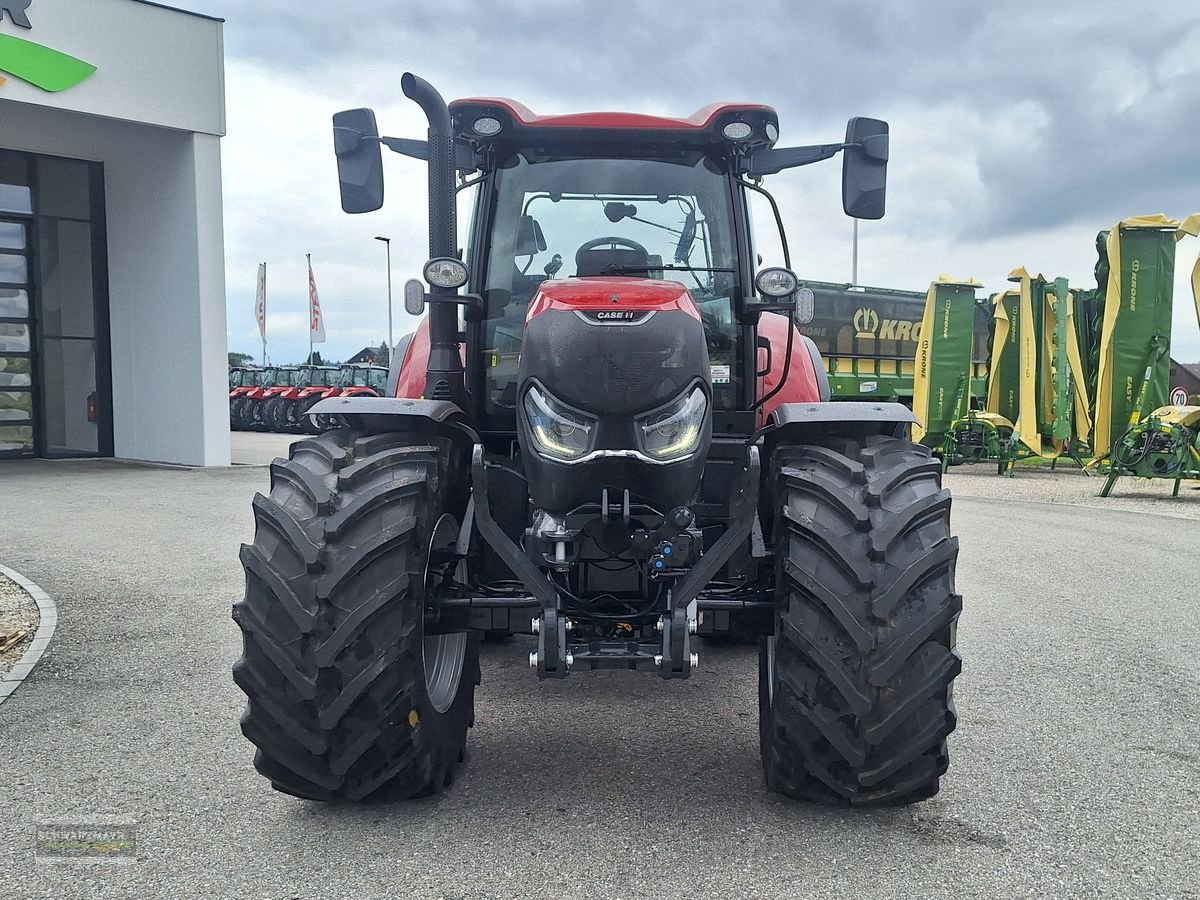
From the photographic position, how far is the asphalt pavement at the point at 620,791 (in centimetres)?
281

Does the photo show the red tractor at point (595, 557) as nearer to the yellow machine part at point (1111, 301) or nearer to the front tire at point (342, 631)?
the front tire at point (342, 631)

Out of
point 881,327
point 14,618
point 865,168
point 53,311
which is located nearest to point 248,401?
point 53,311

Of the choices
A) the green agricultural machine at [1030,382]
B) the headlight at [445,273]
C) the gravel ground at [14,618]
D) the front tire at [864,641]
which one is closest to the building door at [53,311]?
the gravel ground at [14,618]

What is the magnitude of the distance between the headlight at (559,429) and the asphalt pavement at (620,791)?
118 centimetres

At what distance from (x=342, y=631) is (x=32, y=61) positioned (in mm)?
14799

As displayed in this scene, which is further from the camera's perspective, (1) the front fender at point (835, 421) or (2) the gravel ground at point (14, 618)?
(2) the gravel ground at point (14, 618)

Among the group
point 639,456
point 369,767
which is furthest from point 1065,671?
point 369,767

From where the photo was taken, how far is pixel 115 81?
15.1 meters

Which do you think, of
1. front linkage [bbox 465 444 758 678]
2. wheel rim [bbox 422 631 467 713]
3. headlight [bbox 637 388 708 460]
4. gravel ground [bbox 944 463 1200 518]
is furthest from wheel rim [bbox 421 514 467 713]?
gravel ground [bbox 944 463 1200 518]

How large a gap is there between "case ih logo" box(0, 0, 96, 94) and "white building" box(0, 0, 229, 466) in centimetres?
2

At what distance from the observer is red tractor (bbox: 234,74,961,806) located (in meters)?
2.94

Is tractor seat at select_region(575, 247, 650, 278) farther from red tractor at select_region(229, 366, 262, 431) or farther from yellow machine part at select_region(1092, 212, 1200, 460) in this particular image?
red tractor at select_region(229, 366, 262, 431)

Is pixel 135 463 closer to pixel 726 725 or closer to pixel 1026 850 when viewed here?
pixel 726 725

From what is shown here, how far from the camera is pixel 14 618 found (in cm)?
595
